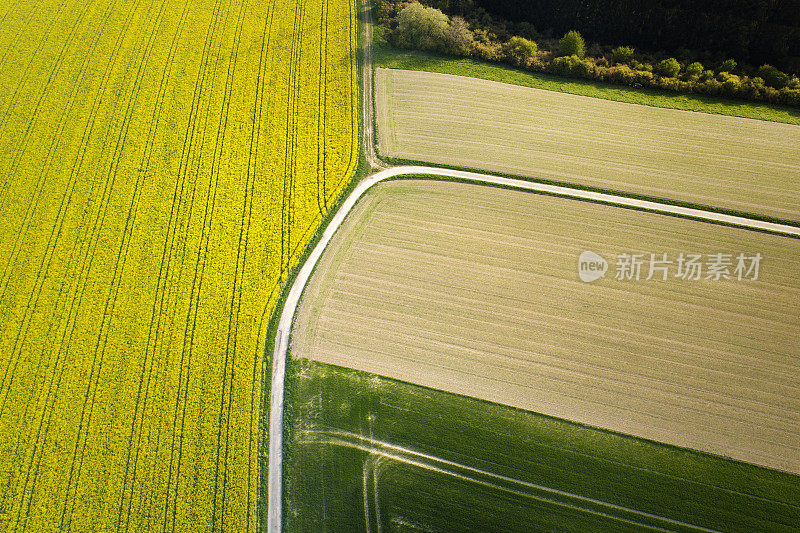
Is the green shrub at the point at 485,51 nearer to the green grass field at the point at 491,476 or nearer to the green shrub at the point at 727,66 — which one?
the green shrub at the point at 727,66

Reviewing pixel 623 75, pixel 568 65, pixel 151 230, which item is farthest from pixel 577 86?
pixel 151 230

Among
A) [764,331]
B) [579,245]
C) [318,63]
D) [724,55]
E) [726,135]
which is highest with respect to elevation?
[724,55]

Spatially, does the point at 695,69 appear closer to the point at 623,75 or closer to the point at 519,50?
the point at 623,75

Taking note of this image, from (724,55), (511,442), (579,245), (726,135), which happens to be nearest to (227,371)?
(511,442)

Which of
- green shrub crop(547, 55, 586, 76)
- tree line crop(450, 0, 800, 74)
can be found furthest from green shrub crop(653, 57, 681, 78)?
green shrub crop(547, 55, 586, 76)

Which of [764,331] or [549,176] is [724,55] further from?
[764,331]

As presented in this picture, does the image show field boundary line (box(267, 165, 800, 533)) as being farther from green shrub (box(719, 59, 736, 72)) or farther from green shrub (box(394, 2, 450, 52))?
green shrub (box(394, 2, 450, 52))

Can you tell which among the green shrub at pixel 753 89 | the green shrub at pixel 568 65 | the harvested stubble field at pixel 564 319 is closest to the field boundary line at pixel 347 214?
the harvested stubble field at pixel 564 319
